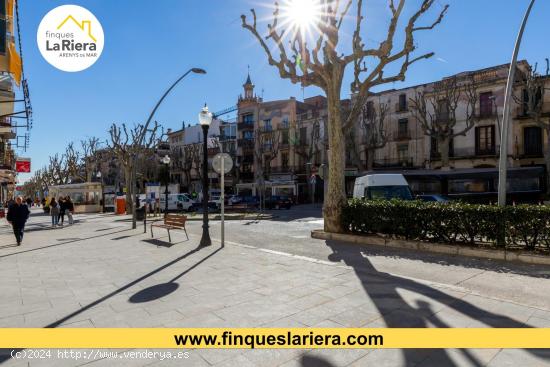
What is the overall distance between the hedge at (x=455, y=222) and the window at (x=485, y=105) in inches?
1106

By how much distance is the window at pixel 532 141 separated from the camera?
2927 cm

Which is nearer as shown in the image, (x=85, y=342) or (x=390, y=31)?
(x=85, y=342)

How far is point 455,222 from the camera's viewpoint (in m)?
8.09

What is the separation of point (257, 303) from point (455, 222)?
5.75 metres

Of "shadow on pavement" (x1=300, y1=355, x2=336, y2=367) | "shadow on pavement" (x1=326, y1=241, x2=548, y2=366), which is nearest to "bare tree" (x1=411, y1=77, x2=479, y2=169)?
"shadow on pavement" (x1=326, y1=241, x2=548, y2=366)

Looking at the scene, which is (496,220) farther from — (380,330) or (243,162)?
(243,162)

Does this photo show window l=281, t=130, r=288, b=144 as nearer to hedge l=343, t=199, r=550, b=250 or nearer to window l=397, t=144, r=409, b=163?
window l=397, t=144, r=409, b=163

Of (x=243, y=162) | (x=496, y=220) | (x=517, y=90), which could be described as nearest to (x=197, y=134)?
(x=243, y=162)

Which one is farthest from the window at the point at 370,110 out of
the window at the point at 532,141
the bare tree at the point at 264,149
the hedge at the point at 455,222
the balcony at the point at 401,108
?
the hedge at the point at 455,222

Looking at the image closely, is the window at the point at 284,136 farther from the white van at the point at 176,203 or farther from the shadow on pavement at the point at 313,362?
the shadow on pavement at the point at 313,362

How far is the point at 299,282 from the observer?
18.6 feet

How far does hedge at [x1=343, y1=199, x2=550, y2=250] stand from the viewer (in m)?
7.11

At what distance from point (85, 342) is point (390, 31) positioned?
10869mm

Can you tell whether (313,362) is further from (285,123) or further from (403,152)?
(285,123)
